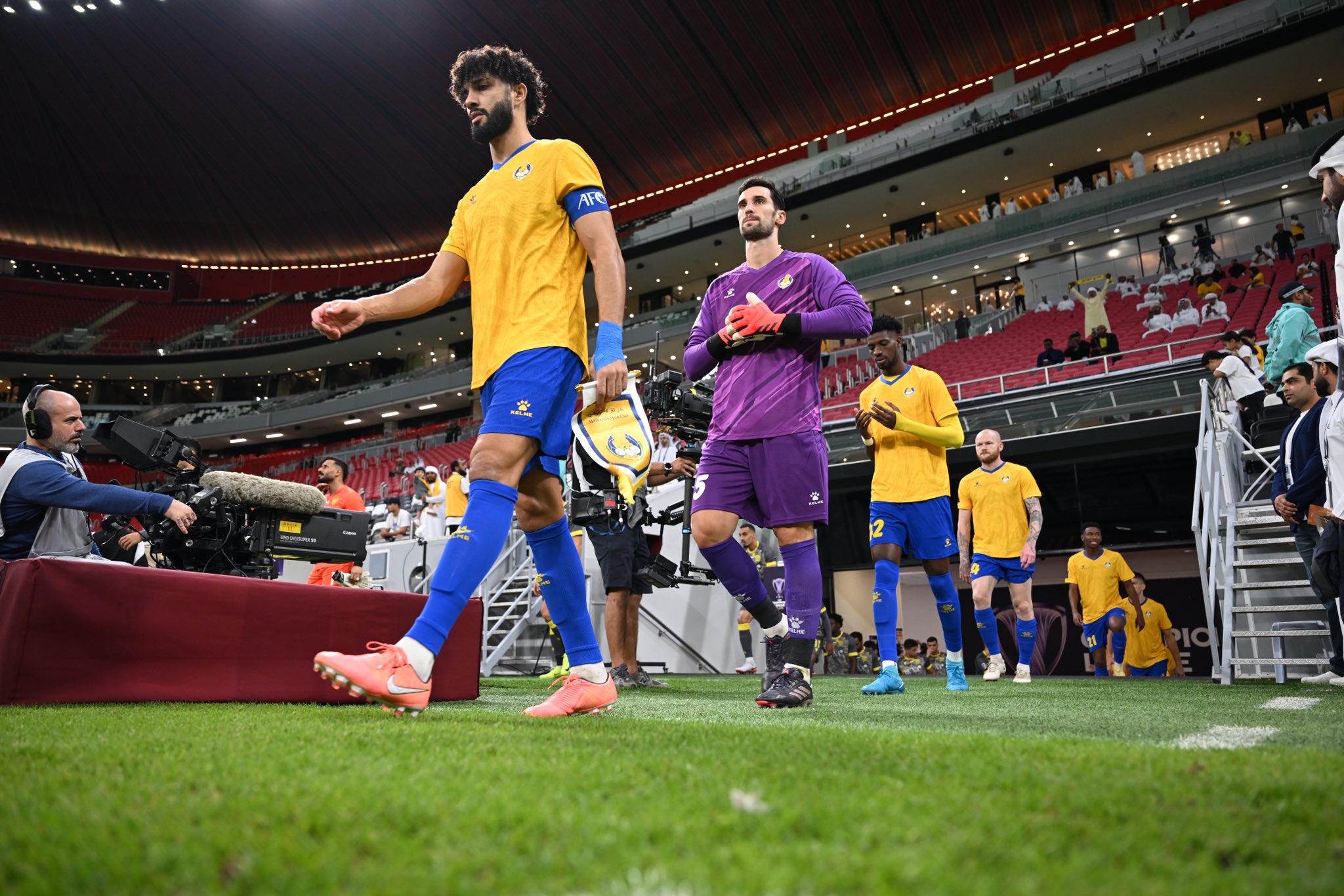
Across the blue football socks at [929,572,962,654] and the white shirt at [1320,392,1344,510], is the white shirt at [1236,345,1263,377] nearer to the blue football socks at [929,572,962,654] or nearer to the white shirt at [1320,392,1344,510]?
the white shirt at [1320,392,1344,510]

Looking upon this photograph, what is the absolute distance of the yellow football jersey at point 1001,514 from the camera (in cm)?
549

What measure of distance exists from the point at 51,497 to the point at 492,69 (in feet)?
7.90

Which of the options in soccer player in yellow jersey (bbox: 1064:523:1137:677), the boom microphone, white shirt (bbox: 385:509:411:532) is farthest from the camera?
white shirt (bbox: 385:509:411:532)

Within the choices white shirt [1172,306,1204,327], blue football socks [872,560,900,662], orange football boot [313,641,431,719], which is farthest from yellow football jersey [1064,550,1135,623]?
white shirt [1172,306,1204,327]

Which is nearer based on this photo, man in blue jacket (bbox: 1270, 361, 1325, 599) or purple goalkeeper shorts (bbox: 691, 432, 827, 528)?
purple goalkeeper shorts (bbox: 691, 432, 827, 528)

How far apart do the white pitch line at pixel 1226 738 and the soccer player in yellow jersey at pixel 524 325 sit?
1490 mm

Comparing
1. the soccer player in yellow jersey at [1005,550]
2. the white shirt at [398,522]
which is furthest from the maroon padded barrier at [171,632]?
the white shirt at [398,522]

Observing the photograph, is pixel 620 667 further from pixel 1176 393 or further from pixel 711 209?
pixel 711 209

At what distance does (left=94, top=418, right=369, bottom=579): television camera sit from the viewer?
11.4 feet

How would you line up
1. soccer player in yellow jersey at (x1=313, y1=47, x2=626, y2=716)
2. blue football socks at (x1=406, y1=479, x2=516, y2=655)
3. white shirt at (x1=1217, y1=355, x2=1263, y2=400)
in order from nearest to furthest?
blue football socks at (x1=406, y1=479, x2=516, y2=655) < soccer player in yellow jersey at (x1=313, y1=47, x2=626, y2=716) < white shirt at (x1=1217, y1=355, x2=1263, y2=400)

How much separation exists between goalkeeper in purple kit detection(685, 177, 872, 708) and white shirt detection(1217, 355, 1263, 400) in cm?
599

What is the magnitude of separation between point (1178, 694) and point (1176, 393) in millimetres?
7590

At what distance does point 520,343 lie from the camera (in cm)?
229

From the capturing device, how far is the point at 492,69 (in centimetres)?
256
